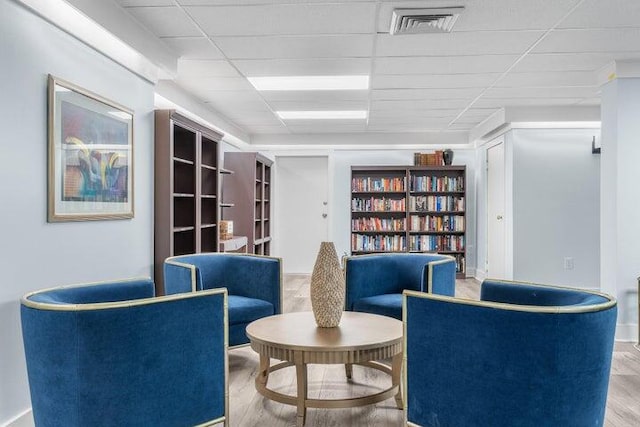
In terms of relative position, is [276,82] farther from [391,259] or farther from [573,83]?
[573,83]

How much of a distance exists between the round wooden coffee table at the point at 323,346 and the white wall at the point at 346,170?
5044 millimetres

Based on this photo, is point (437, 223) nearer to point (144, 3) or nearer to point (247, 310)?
point (247, 310)

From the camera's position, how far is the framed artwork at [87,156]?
257cm

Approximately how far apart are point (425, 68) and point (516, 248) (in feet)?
9.66

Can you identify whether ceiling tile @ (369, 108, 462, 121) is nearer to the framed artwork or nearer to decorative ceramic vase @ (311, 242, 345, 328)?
the framed artwork

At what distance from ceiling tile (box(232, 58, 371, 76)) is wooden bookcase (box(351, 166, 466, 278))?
Answer: 3464 mm

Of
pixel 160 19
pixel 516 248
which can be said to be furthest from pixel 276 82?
pixel 516 248

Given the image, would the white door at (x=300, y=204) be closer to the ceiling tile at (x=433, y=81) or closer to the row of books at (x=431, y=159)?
the row of books at (x=431, y=159)

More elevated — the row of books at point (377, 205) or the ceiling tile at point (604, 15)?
the ceiling tile at point (604, 15)

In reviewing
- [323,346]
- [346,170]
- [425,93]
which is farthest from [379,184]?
[323,346]

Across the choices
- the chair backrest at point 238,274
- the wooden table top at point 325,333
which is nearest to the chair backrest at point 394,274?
the chair backrest at point 238,274

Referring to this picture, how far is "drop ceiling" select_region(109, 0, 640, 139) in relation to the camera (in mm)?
2895

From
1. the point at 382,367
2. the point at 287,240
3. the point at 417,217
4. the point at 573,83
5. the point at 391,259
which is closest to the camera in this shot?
the point at 382,367

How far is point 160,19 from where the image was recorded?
3.03 m
